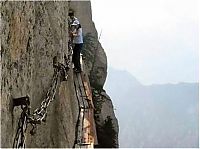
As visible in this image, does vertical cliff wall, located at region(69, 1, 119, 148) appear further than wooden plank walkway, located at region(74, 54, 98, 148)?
Yes

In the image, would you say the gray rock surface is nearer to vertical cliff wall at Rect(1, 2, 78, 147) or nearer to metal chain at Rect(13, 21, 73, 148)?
vertical cliff wall at Rect(1, 2, 78, 147)

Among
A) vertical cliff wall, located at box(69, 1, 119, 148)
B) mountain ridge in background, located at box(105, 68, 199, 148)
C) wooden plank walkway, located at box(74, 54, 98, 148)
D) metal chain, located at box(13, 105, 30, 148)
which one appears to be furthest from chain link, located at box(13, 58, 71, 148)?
mountain ridge in background, located at box(105, 68, 199, 148)

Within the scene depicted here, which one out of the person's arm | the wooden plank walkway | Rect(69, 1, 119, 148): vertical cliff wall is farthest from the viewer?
Rect(69, 1, 119, 148): vertical cliff wall

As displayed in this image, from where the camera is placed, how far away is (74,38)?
9.34 m

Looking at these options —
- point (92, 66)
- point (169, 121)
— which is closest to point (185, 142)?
point (169, 121)

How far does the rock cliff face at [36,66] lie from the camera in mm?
4204

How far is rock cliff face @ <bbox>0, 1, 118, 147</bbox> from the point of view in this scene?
420 centimetres

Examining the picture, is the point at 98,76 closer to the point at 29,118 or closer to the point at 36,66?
the point at 36,66

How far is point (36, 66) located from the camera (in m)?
5.75

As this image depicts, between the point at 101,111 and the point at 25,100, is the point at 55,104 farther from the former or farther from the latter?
the point at 101,111

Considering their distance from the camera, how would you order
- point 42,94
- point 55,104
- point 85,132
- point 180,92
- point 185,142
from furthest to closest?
Result: point 180,92, point 185,142, point 85,132, point 55,104, point 42,94

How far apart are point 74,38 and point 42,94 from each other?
132 inches

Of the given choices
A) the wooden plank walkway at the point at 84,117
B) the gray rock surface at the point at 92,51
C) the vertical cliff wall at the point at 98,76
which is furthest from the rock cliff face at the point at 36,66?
the gray rock surface at the point at 92,51

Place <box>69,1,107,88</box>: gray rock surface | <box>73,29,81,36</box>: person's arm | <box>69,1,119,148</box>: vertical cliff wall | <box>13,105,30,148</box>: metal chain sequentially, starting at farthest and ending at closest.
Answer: <box>69,1,107,88</box>: gray rock surface, <box>69,1,119,148</box>: vertical cliff wall, <box>73,29,81,36</box>: person's arm, <box>13,105,30,148</box>: metal chain
